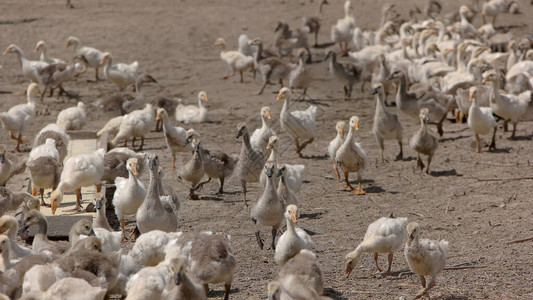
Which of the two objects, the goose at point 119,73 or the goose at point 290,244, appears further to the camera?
the goose at point 119,73

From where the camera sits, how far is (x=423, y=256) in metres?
7.43

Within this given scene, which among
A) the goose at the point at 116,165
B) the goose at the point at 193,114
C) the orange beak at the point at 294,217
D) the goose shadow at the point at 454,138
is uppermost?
the orange beak at the point at 294,217

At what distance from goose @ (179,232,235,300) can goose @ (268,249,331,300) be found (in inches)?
20.3

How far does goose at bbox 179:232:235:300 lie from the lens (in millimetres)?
7145

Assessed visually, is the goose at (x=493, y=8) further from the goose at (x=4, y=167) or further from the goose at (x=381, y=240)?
the goose at (x=381, y=240)

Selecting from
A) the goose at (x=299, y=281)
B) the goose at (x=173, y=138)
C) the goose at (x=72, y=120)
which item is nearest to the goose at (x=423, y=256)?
the goose at (x=299, y=281)

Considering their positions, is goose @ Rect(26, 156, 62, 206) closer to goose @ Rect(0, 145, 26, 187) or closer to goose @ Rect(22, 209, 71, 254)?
goose @ Rect(0, 145, 26, 187)

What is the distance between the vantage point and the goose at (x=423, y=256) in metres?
7.43

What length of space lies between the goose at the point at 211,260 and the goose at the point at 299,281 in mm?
517

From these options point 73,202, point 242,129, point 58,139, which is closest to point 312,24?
point 58,139

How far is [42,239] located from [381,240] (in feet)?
10.7

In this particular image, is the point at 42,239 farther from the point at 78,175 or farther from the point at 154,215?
the point at 78,175

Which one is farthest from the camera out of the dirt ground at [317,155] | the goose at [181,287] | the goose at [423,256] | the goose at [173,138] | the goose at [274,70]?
the goose at [274,70]

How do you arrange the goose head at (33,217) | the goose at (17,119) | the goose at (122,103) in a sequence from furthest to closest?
the goose at (122,103), the goose at (17,119), the goose head at (33,217)
